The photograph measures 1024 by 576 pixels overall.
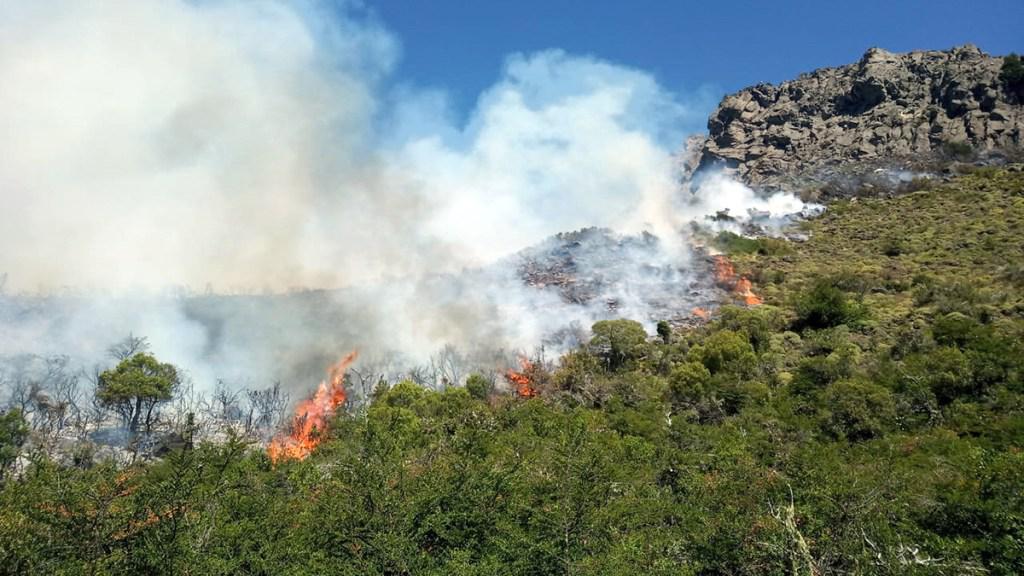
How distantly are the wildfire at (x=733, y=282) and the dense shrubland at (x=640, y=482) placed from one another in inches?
997

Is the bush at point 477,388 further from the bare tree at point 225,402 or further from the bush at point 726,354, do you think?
the bare tree at point 225,402

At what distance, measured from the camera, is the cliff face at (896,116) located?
508 feet

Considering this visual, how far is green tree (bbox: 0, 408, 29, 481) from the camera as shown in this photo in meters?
53.6

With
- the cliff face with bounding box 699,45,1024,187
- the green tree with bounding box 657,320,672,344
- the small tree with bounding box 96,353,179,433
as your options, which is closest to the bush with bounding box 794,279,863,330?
the green tree with bounding box 657,320,672,344

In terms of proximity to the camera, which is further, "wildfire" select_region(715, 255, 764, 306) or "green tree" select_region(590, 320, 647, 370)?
"wildfire" select_region(715, 255, 764, 306)

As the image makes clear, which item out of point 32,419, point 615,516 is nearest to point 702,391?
point 615,516

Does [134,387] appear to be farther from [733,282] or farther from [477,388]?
[733,282]

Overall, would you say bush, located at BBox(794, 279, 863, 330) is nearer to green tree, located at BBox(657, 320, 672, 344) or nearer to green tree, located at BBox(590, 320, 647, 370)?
green tree, located at BBox(657, 320, 672, 344)

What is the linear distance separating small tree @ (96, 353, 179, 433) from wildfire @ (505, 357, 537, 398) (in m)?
41.4

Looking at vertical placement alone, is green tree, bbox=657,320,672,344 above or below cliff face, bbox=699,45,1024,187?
below

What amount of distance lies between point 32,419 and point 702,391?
3107 inches

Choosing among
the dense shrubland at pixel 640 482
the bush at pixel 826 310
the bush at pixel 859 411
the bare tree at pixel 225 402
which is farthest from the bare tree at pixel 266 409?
the bush at pixel 826 310

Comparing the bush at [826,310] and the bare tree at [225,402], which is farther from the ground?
the bush at [826,310]

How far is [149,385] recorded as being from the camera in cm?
7438
